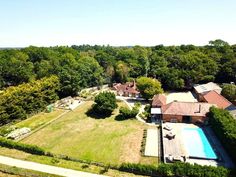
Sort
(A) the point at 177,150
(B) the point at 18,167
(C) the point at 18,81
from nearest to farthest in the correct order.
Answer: (B) the point at 18,167 → (A) the point at 177,150 → (C) the point at 18,81

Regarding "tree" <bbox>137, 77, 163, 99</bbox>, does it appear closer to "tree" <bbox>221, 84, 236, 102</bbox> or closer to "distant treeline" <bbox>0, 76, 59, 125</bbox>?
"tree" <bbox>221, 84, 236, 102</bbox>

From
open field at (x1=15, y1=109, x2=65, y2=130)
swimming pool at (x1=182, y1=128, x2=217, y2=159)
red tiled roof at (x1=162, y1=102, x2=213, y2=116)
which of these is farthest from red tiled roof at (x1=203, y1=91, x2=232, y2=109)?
open field at (x1=15, y1=109, x2=65, y2=130)

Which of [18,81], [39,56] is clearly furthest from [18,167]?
[39,56]

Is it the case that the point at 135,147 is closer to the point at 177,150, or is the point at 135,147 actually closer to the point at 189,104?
the point at 177,150

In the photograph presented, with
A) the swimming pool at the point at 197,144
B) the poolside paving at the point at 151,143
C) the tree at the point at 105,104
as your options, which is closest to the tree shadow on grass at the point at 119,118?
the tree at the point at 105,104

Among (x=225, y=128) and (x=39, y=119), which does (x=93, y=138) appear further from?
(x=225, y=128)

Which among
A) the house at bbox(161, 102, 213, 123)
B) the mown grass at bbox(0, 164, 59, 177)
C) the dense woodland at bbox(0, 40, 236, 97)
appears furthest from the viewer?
the dense woodland at bbox(0, 40, 236, 97)
